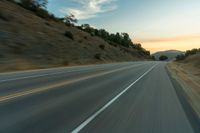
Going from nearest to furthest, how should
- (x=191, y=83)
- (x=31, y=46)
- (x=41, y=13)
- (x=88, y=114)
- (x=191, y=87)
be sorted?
(x=88, y=114), (x=191, y=87), (x=191, y=83), (x=31, y=46), (x=41, y=13)

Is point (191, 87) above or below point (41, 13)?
below

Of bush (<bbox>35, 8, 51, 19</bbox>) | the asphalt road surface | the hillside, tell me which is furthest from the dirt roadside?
bush (<bbox>35, 8, 51, 19</bbox>)

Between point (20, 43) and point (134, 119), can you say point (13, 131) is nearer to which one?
point (134, 119)

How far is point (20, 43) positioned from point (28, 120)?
1572 inches

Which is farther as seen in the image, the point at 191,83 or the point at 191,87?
the point at 191,83

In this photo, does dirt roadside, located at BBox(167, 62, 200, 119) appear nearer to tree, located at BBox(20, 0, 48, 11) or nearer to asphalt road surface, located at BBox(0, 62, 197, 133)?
asphalt road surface, located at BBox(0, 62, 197, 133)

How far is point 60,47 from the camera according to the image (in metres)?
64.0

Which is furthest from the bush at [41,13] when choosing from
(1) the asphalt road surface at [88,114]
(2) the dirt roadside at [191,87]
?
(1) the asphalt road surface at [88,114]

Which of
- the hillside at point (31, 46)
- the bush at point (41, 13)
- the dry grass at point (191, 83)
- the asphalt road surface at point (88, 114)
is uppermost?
the bush at point (41, 13)

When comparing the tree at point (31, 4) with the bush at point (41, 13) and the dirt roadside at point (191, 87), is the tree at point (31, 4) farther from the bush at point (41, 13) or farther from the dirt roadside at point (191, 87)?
the dirt roadside at point (191, 87)

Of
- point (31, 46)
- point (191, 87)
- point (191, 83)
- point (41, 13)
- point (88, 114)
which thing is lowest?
point (191, 83)

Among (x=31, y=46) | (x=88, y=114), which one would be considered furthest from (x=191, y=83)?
(x=31, y=46)

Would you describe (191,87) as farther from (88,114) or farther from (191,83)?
(88,114)

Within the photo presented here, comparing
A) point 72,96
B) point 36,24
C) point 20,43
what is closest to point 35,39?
point 20,43
